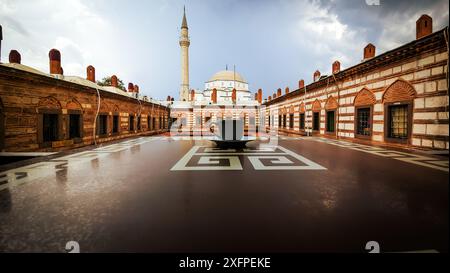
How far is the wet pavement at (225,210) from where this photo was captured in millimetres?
2199

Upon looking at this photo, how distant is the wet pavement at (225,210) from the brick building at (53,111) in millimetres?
3642

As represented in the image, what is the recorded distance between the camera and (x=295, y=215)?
2834 millimetres

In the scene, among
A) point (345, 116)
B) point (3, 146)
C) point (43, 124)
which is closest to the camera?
point (3, 146)

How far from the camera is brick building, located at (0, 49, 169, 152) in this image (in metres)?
7.50

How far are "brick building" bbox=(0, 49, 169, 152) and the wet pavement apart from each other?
3.64 meters

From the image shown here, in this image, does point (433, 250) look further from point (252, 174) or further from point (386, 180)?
point (252, 174)

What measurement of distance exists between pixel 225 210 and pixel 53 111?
10623mm

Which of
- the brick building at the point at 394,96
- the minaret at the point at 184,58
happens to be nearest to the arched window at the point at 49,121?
the brick building at the point at 394,96

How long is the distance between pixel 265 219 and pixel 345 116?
13.2 meters

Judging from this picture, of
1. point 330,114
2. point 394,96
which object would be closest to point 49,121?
point 394,96

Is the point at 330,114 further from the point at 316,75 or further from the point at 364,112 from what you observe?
the point at 316,75

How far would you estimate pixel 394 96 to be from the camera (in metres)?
9.73

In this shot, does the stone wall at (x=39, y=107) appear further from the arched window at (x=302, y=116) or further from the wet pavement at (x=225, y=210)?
the arched window at (x=302, y=116)
